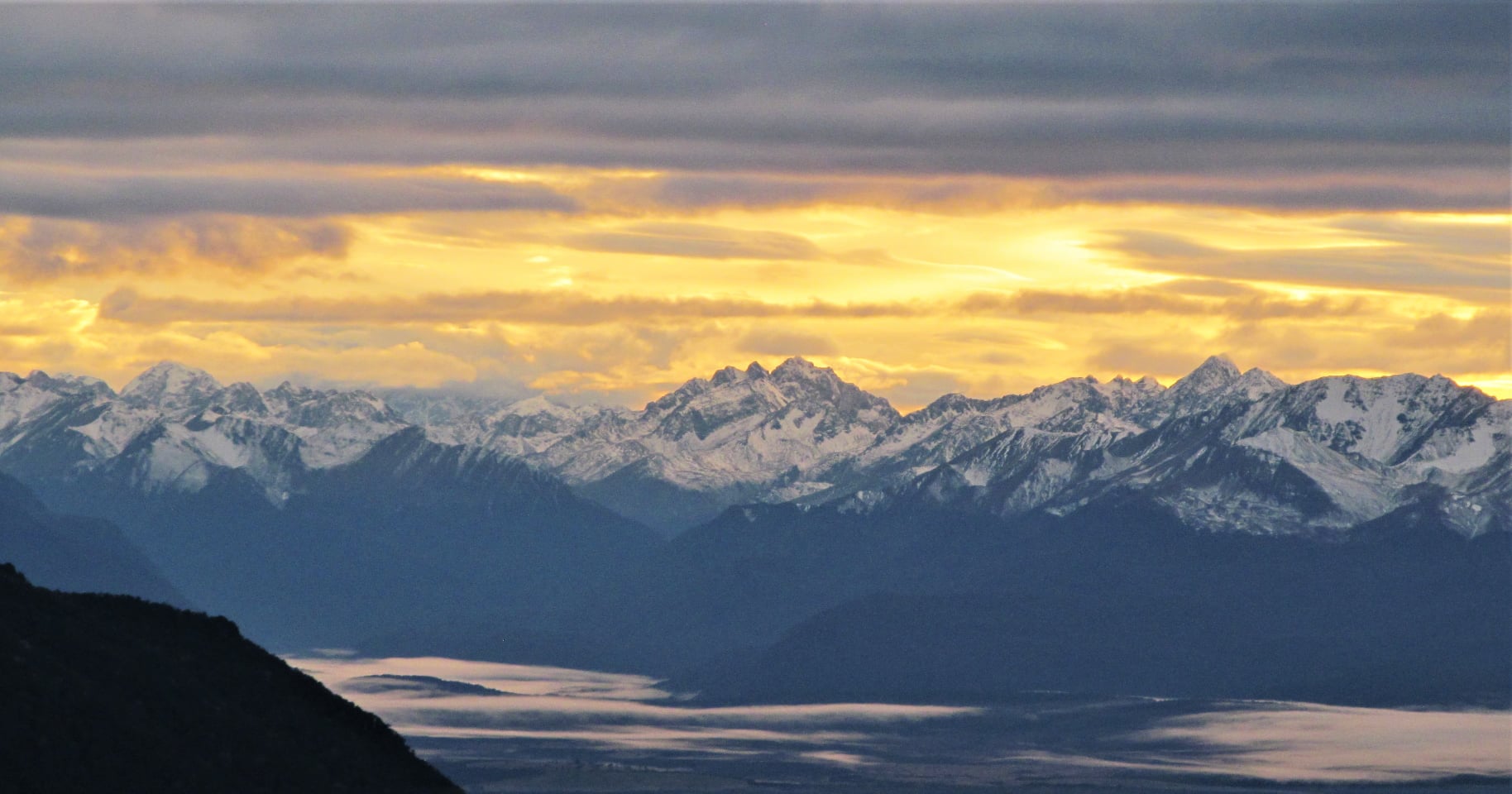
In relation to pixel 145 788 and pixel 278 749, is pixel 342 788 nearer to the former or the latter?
pixel 278 749

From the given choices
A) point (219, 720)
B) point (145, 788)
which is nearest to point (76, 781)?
point (145, 788)

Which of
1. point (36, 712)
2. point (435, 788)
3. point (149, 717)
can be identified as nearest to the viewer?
point (36, 712)

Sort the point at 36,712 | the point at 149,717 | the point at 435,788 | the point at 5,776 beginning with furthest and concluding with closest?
the point at 435,788 < the point at 149,717 < the point at 36,712 < the point at 5,776

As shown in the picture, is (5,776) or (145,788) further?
(145,788)

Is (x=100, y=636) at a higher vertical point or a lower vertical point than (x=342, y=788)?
higher

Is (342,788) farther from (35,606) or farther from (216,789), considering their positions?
(35,606)

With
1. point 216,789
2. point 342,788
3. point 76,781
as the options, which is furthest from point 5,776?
point 342,788
